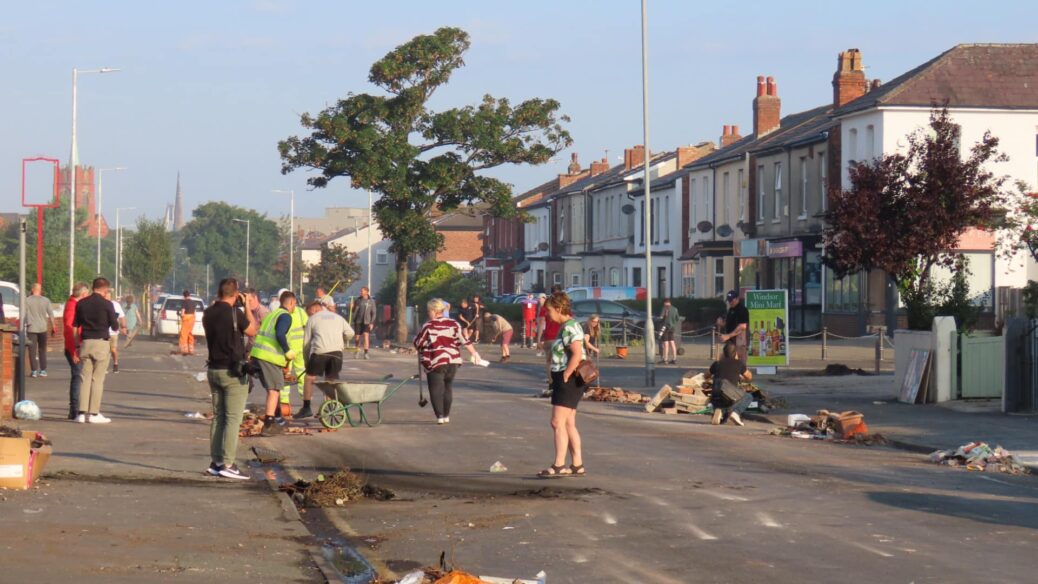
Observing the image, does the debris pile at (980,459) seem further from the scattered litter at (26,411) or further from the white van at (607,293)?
the white van at (607,293)

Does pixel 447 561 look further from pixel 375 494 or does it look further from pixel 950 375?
pixel 950 375

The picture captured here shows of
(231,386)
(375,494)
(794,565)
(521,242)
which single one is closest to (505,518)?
(375,494)

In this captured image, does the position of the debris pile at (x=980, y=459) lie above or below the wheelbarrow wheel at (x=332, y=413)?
below

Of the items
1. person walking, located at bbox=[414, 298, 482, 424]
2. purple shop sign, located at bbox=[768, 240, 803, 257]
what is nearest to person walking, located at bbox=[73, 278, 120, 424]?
person walking, located at bbox=[414, 298, 482, 424]

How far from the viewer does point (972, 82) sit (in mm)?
45875

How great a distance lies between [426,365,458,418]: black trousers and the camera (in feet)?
62.3

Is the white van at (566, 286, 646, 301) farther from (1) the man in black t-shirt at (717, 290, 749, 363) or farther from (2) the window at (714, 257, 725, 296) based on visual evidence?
(1) the man in black t-shirt at (717, 290, 749, 363)

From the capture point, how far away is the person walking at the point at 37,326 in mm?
26036

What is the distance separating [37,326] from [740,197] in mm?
35759

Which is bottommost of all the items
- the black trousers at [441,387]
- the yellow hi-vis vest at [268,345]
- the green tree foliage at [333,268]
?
the black trousers at [441,387]

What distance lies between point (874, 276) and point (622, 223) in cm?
2734

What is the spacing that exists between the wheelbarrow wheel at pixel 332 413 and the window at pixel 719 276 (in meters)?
41.2

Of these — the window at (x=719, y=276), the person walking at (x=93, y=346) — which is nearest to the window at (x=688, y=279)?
the window at (x=719, y=276)

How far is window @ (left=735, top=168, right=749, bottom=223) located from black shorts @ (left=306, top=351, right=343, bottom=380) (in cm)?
3879
